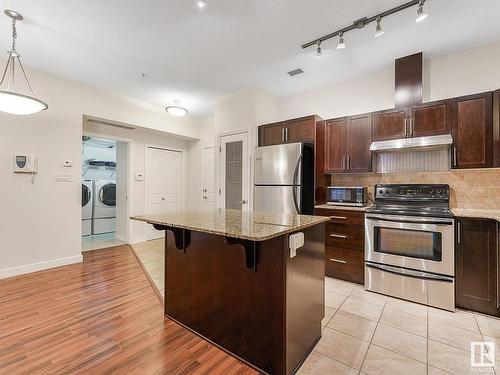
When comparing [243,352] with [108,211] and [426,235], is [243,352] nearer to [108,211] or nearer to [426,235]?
[426,235]

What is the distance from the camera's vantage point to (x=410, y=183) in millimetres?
3162

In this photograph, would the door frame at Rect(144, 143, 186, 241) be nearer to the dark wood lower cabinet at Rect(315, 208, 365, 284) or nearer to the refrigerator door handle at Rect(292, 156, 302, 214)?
the refrigerator door handle at Rect(292, 156, 302, 214)

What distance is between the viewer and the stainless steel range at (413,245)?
8.02 ft

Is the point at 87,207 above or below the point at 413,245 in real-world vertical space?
above

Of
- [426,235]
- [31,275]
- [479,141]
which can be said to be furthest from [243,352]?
[31,275]

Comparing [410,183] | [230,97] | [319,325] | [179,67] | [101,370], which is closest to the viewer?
[101,370]

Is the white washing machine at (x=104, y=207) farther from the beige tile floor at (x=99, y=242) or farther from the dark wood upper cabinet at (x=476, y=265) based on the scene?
the dark wood upper cabinet at (x=476, y=265)

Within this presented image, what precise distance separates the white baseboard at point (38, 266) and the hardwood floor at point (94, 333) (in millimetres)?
122

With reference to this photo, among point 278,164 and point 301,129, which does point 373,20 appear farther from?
point 278,164

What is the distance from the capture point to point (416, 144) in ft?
9.09

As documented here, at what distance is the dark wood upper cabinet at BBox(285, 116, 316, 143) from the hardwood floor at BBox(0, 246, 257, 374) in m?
2.82

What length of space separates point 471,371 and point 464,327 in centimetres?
66

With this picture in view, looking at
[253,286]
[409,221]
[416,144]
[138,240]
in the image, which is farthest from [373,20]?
[138,240]

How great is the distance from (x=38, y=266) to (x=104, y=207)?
273 cm
